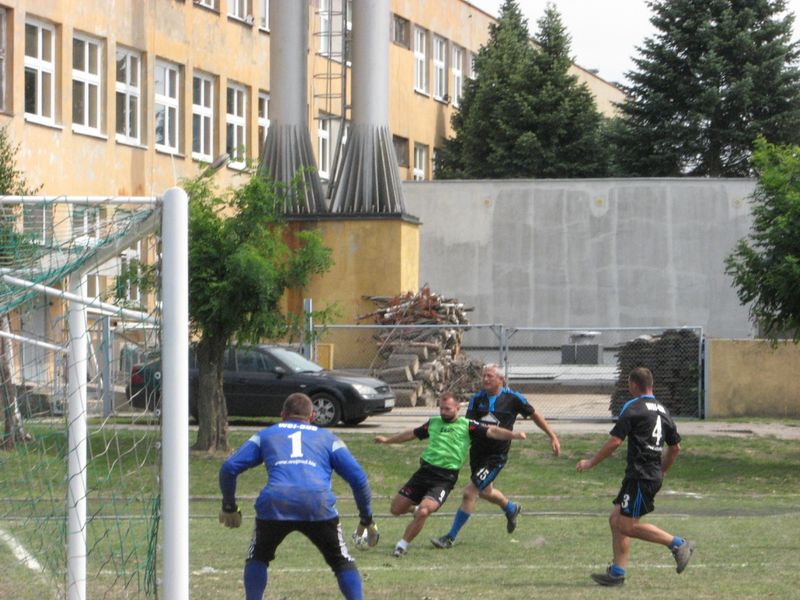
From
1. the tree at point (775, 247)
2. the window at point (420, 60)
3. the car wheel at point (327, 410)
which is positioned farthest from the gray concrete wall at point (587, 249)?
the tree at point (775, 247)

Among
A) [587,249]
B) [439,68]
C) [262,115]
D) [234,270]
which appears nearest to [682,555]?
[234,270]

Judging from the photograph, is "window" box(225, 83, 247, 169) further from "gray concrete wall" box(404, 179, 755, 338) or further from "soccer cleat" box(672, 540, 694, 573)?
"soccer cleat" box(672, 540, 694, 573)

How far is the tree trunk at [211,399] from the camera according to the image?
22656mm

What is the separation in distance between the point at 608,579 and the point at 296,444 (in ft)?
11.5

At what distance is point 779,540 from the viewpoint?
14.3 metres

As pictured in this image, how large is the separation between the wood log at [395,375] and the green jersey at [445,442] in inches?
719

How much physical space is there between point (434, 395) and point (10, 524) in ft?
61.3

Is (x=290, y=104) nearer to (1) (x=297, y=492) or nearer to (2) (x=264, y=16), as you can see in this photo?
(2) (x=264, y=16)

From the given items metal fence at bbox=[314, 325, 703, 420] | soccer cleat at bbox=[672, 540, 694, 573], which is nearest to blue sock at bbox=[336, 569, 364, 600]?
soccer cleat at bbox=[672, 540, 694, 573]

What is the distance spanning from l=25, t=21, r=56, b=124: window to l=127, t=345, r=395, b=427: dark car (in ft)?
26.8

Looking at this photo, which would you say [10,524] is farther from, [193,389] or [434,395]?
[434,395]

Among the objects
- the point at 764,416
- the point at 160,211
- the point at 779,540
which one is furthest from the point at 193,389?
the point at 160,211

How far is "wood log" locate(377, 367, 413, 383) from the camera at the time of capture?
32094 millimetres

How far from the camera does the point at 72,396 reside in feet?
30.5
